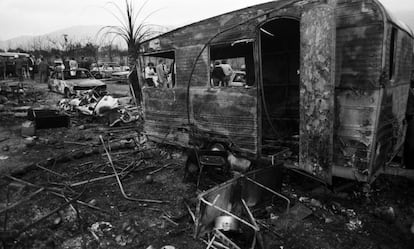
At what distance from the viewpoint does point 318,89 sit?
147 inches

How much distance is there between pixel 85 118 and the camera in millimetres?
11422

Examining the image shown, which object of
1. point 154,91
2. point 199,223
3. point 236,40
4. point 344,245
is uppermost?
point 236,40

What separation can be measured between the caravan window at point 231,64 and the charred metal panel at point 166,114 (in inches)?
32.3

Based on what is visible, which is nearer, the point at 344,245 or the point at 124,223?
the point at 344,245

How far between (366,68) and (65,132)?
9079 mm

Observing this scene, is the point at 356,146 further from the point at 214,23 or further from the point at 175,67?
the point at 175,67

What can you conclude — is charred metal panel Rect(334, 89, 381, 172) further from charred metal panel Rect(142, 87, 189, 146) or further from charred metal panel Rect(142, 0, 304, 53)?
charred metal panel Rect(142, 87, 189, 146)

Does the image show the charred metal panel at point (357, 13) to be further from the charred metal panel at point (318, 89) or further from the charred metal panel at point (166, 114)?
the charred metal panel at point (166, 114)

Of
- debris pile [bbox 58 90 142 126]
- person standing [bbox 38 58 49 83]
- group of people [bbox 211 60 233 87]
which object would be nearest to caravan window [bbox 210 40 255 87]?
group of people [bbox 211 60 233 87]

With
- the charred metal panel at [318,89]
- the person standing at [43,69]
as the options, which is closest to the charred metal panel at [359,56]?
the charred metal panel at [318,89]

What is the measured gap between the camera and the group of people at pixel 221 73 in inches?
226

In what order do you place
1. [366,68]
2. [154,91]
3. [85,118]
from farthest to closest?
[85,118]
[154,91]
[366,68]

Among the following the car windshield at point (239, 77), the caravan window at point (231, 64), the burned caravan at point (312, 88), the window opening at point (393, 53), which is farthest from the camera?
the car windshield at point (239, 77)

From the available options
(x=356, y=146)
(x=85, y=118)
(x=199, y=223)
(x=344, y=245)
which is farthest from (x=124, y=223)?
(x=85, y=118)
